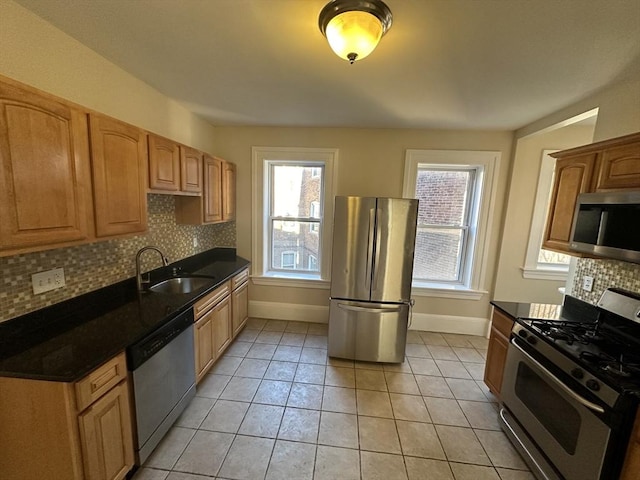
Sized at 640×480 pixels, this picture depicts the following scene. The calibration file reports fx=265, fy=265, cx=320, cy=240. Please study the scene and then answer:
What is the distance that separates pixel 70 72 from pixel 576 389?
3427 millimetres

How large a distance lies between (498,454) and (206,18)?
322cm

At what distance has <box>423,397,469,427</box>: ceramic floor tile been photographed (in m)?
2.08

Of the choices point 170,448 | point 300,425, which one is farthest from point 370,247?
point 170,448

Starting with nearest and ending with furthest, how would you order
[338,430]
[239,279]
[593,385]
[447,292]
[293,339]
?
1. [593,385]
2. [338,430]
3. [239,279]
4. [293,339]
5. [447,292]

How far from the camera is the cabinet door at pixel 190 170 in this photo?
7.55 ft

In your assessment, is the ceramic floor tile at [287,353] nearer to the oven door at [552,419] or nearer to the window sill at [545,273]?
the oven door at [552,419]

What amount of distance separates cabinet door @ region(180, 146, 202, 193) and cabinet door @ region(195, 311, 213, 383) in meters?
1.16

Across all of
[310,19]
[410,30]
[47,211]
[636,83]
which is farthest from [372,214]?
[47,211]

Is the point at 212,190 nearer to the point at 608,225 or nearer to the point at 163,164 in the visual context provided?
the point at 163,164

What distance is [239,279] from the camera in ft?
10.1

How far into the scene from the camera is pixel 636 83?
1.82 meters

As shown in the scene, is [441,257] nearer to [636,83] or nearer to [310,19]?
[636,83]

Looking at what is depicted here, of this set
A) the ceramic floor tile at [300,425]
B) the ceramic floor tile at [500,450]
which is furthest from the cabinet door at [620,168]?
the ceramic floor tile at [300,425]

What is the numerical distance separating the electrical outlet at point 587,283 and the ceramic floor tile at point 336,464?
7.16 ft
